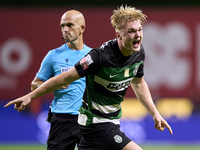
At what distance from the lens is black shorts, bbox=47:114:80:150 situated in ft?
17.8

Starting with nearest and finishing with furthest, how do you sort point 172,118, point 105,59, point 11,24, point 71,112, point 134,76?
1. point 105,59
2. point 134,76
3. point 71,112
4. point 172,118
5. point 11,24

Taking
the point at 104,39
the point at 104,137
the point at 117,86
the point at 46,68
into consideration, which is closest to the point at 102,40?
the point at 104,39

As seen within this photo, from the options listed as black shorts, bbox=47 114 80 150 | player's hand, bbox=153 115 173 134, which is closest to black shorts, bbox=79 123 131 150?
player's hand, bbox=153 115 173 134

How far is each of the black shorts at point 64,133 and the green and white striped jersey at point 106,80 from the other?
0.74 meters

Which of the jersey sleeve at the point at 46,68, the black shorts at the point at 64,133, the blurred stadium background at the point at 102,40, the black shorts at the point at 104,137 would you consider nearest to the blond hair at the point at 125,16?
the black shorts at the point at 104,137

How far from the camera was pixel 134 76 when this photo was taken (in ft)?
15.9

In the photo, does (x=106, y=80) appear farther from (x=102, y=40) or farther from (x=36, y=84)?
(x=102, y=40)

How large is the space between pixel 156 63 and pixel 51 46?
350 cm

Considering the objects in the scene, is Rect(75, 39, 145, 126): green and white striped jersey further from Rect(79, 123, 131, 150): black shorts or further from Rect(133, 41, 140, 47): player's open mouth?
Rect(133, 41, 140, 47): player's open mouth

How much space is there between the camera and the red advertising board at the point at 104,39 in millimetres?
13969

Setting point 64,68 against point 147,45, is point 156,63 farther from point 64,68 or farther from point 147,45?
point 64,68

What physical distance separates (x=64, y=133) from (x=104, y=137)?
3.35ft

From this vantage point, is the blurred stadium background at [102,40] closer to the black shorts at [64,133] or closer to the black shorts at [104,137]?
the black shorts at [64,133]

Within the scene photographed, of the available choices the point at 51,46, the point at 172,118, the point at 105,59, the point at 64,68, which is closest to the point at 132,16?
the point at 105,59
